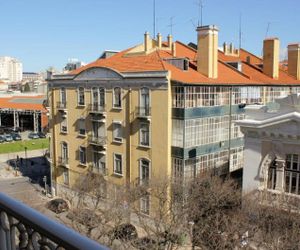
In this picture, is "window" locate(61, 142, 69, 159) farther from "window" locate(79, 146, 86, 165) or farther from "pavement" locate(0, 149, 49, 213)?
"pavement" locate(0, 149, 49, 213)

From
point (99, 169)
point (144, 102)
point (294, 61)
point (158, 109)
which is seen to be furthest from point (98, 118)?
point (294, 61)

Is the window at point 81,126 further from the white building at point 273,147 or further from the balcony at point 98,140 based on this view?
the white building at point 273,147

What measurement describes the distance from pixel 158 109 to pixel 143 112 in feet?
4.47

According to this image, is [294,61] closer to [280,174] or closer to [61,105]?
[280,174]

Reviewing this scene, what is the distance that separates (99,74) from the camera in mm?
27719

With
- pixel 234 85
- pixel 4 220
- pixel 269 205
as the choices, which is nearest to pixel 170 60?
pixel 234 85

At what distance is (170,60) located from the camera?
26.4 metres

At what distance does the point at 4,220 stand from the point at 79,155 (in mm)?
28946

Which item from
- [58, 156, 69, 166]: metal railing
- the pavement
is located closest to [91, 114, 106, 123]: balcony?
→ [58, 156, 69, 166]: metal railing

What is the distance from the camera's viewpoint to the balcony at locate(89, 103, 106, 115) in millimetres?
28156

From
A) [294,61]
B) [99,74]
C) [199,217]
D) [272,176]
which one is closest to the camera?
[272,176]

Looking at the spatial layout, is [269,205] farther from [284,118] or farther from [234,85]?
[234,85]

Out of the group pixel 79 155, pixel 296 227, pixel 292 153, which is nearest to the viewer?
pixel 296 227

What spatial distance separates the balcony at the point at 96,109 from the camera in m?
28.2
